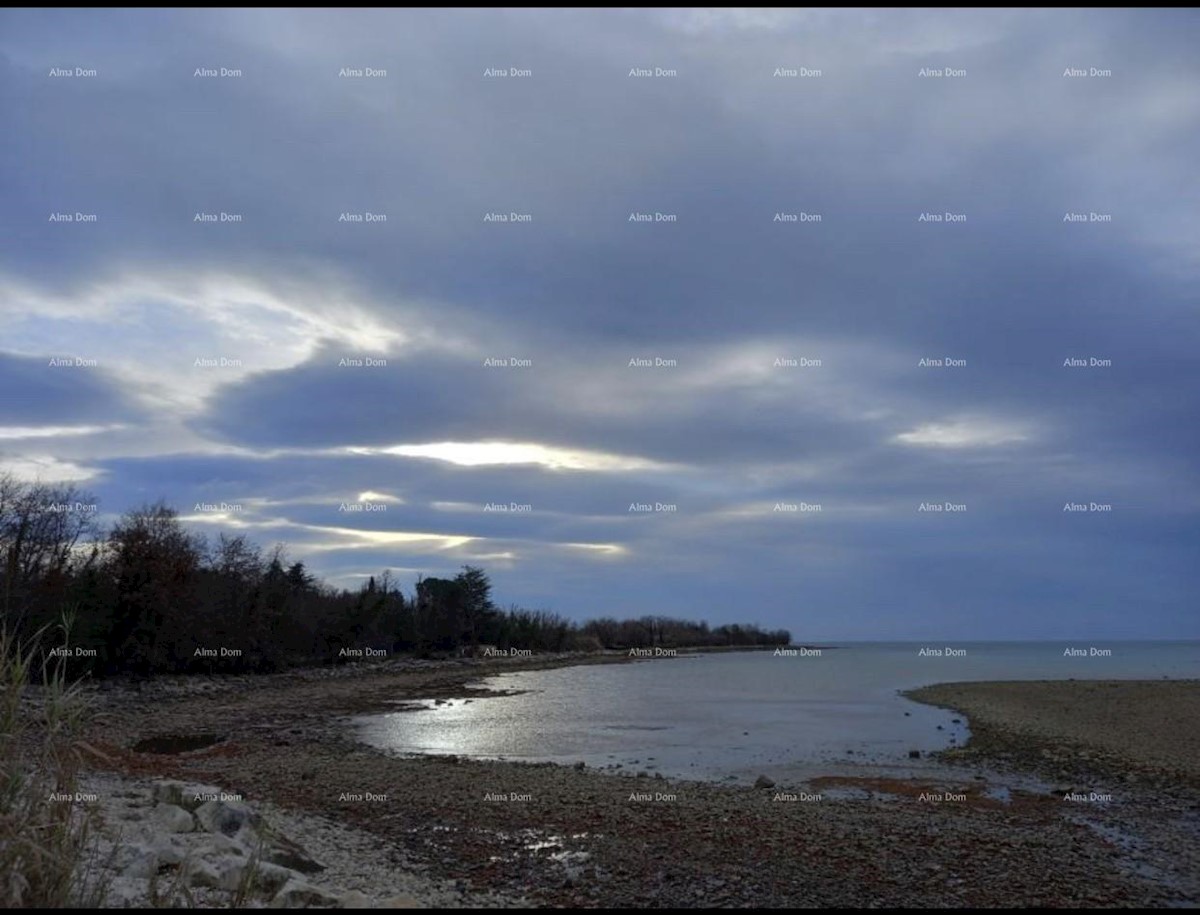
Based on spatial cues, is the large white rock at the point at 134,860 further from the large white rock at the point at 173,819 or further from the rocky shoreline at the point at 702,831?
the large white rock at the point at 173,819

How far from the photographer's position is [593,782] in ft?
60.7

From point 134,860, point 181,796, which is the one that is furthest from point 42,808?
point 181,796

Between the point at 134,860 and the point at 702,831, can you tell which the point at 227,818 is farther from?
the point at 702,831

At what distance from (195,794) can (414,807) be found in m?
3.69

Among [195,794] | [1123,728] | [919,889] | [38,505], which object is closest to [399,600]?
[38,505]

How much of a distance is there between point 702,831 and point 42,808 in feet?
31.6

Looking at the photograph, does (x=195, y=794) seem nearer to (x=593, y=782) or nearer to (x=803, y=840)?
(x=593, y=782)

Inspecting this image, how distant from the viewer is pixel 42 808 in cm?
673

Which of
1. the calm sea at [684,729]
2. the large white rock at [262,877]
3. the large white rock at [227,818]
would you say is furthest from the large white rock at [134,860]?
the calm sea at [684,729]

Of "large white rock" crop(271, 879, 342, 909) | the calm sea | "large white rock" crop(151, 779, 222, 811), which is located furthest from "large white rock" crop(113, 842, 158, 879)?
the calm sea

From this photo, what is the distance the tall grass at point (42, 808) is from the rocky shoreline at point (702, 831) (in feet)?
6.48

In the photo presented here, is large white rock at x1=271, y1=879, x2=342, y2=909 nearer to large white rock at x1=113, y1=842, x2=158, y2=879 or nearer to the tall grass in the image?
large white rock at x1=113, y1=842, x2=158, y2=879

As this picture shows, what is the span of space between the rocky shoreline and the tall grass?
1975 mm

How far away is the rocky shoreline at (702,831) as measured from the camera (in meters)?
10.7
